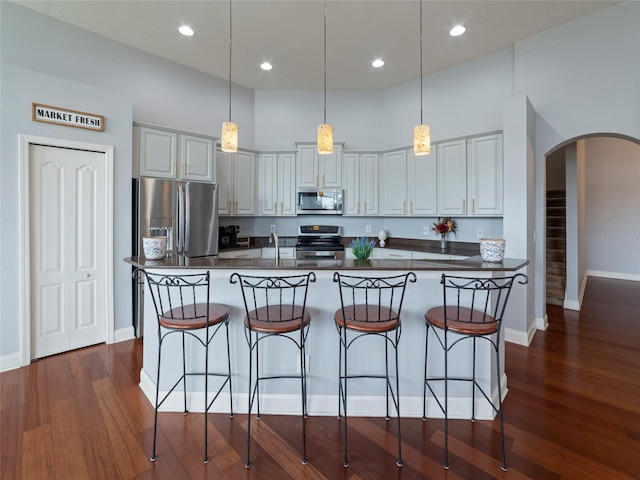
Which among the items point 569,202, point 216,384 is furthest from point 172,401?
point 569,202

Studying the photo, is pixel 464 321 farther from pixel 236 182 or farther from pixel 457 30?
pixel 236 182

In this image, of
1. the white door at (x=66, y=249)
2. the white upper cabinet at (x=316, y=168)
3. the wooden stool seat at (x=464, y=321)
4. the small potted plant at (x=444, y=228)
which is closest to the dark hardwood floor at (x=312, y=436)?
the white door at (x=66, y=249)

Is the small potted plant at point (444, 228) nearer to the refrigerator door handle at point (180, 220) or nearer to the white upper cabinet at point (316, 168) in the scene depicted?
the white upper cabinet at point (316, 168)

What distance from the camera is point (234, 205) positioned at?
4711 mm

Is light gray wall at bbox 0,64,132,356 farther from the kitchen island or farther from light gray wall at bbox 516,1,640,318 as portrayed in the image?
light gray wall at bbox 516,1,640,318

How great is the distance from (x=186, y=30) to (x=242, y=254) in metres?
2.85

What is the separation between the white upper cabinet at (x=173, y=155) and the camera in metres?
3.66

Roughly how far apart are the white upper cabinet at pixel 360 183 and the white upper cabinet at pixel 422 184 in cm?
56

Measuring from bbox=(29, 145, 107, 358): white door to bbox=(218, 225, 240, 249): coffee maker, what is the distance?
1494 millimetres

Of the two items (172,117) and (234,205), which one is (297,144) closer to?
(234,205)

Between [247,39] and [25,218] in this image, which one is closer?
[25,218]

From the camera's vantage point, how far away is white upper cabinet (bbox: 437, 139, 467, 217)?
416 cm

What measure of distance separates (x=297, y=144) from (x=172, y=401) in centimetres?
388

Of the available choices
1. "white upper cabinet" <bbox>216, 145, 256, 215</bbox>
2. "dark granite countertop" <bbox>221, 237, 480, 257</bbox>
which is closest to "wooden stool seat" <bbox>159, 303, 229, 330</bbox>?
"dark granite countertop" <bbox>221, 237, 480, 257</bbox>
